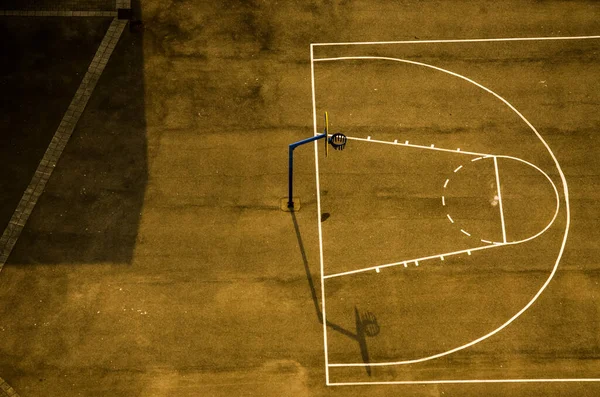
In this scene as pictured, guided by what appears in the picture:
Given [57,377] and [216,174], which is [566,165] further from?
[57,377]

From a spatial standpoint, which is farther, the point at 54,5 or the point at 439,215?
the point at 54,5

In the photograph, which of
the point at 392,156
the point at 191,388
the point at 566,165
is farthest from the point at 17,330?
the point at 566,165

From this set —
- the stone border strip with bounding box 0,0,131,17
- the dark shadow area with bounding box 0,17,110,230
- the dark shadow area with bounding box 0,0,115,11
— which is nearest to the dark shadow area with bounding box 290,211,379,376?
the dark shadow area with bounding box 0,17,110,230

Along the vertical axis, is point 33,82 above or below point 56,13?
below

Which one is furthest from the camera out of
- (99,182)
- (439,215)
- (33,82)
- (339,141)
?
(33,82)

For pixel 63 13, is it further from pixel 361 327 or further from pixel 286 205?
pixel 361 327

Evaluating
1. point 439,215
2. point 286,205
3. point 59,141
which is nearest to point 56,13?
point 59,141

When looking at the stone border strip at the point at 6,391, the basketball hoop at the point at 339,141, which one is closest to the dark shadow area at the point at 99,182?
the stone border strip at the point at 6,391

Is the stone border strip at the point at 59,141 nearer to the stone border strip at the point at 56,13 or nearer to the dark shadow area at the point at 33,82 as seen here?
the dark shadow area at the point at 33,82
